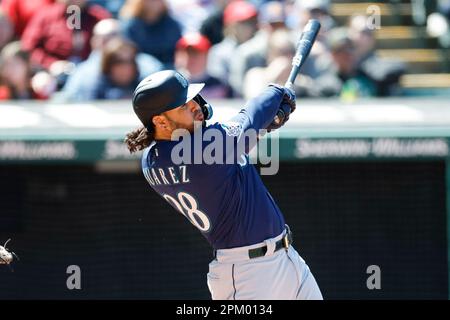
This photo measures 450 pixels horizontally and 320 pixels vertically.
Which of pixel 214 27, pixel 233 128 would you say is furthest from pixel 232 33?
pixel 233 128

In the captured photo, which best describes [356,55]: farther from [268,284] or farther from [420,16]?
[268,284]

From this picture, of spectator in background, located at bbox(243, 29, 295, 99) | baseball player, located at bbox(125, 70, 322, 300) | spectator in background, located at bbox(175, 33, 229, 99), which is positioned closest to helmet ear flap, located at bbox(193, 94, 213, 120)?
baseball player, located at bbox(125, 70, 322, 300)

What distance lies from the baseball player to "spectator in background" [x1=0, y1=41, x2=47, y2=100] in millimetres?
2813

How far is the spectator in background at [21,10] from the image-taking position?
718 centimetres

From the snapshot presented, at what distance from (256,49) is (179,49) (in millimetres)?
519

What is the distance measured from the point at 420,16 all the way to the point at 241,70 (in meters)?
1.90

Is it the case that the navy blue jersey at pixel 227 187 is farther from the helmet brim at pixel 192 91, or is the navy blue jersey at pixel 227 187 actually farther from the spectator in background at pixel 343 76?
the spectator in background at pixel 343 76

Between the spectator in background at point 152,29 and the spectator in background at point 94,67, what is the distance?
12 cm

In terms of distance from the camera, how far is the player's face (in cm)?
369

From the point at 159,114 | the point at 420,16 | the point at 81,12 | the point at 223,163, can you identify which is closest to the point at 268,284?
the point at 223,163

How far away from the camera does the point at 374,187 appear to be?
18.1 feet

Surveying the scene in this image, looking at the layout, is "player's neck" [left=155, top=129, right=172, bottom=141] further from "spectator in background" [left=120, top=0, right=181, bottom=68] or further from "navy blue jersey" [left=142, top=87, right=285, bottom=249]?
"spectator in background" [left=120, top=0, right=181, bottom=68]

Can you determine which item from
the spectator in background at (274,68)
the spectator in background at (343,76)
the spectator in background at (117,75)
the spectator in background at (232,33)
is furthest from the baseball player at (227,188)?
the spectator in background at (232,33)
